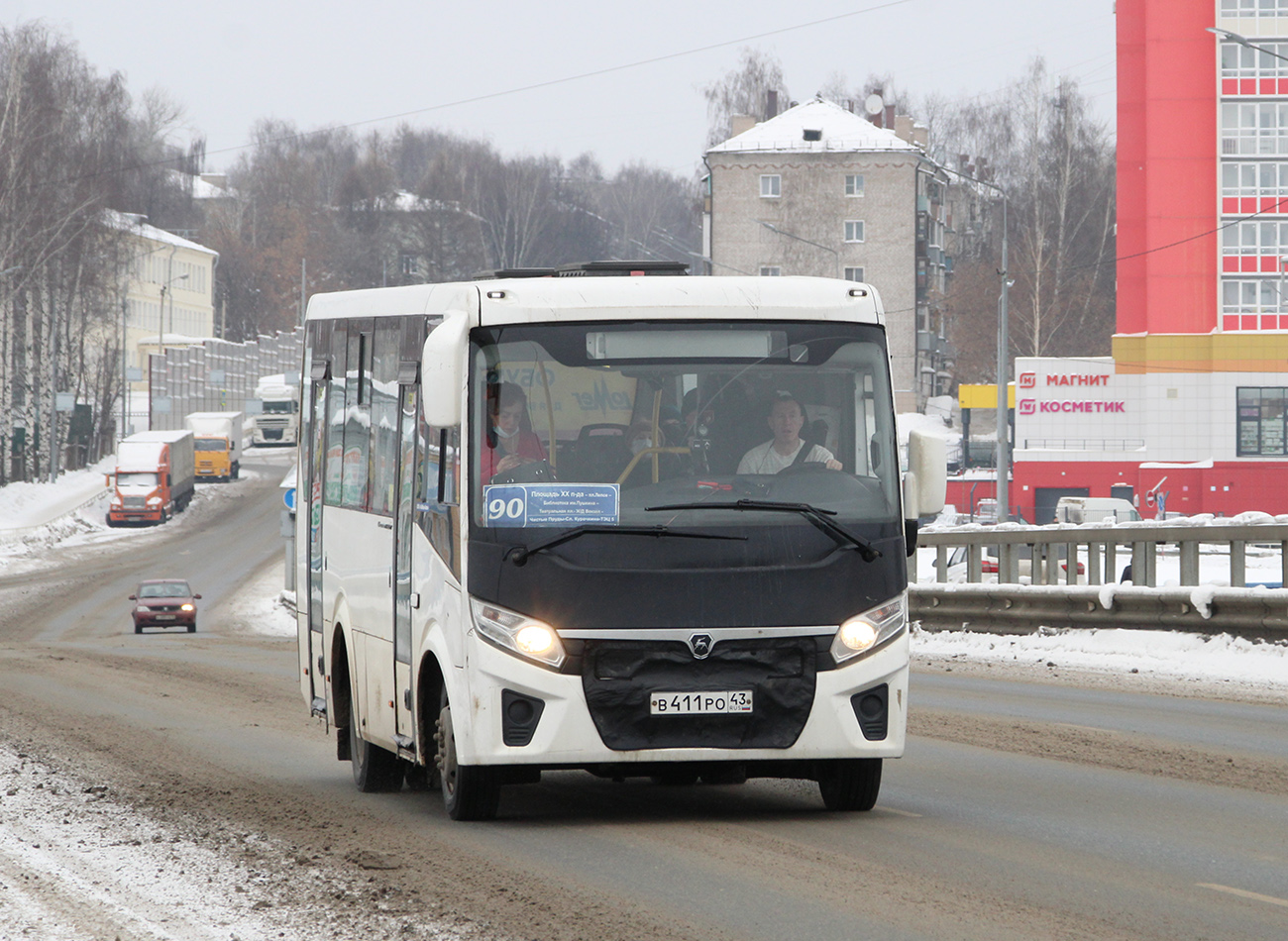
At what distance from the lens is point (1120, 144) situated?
7144cm

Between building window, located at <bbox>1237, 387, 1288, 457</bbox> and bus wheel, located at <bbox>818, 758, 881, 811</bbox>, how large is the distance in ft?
204

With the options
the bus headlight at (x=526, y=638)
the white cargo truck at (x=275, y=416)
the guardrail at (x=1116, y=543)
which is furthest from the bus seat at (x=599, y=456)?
the white cargo truck at (x=275, y=416)

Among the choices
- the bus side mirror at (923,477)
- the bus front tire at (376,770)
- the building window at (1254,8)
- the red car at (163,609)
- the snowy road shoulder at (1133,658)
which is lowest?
the red car at (163,609)

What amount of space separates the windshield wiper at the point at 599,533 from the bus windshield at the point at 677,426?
25mm

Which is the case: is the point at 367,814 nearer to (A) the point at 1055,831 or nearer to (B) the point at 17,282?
(A) the point at 1055,831

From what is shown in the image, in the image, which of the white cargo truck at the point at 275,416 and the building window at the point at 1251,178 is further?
the white cargo truck at the point at 275,416

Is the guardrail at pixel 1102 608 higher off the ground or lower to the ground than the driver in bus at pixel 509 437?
lower

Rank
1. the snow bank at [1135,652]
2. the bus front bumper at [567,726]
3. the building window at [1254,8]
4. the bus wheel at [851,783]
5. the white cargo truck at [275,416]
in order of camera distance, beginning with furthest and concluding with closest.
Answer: the white cargo truck at [275,416]
the building window at [1254,8]
the snow bank at [1135,652]
the bus wheel at [851,783]
the bus front bumper at [567,726]

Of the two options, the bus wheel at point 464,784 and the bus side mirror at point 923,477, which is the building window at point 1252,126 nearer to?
the bus side mirror at point 923,477

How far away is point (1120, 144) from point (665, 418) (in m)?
65.4

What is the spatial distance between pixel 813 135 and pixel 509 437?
93.0 metres

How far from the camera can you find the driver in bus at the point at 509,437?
8.90 meters

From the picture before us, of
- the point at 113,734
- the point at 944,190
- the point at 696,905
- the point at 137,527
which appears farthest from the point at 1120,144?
the point at 696,905

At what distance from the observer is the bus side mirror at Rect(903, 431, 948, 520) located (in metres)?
9.11
